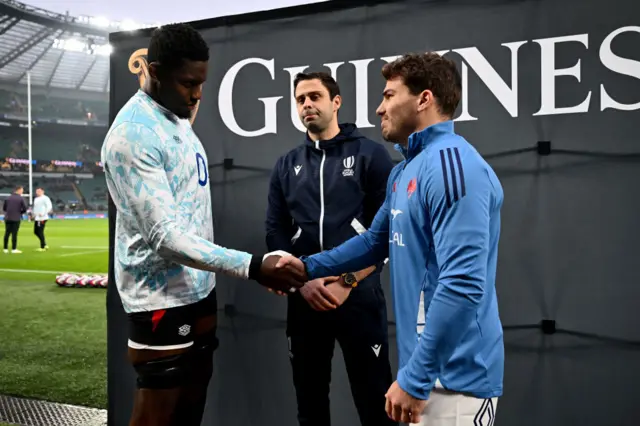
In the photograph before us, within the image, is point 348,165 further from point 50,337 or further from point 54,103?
point 54,103

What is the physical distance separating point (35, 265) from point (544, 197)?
1072cm

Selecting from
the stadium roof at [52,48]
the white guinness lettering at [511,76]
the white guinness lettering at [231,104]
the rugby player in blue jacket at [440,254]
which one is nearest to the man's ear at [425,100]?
the rugby player in blue jacket at [440,254]

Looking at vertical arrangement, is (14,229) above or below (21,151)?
below

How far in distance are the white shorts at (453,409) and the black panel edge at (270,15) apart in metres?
1.71

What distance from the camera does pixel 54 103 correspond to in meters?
41.0

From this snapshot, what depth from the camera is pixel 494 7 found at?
2279 millimetres

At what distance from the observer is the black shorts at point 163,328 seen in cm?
183

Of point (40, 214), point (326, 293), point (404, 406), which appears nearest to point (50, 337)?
point (326, 293)

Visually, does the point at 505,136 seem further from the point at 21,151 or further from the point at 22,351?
the point at 21,151

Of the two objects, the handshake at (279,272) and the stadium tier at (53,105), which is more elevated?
the stadium tier at (53,105)

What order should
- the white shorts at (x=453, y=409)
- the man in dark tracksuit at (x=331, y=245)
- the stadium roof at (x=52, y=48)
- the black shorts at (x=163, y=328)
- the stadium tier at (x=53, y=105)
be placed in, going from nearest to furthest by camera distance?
the white shorts at (x=453, y=409), the black shorts at (x=163, y=328), the man in dark tracksuit at (x=331, y=245), the stadium roof at (x=52, y=48), the stadium tier at (x=53, y=105)

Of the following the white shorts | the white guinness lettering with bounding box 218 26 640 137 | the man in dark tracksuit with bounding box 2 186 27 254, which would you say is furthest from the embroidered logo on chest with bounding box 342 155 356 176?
the man in dark tracksuit with bounding box 2 186 27 254

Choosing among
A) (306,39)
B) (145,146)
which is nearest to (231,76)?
(306,39)

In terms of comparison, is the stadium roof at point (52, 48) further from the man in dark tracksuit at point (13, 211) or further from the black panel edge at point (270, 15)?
the black panel edge at point (270, 15)
